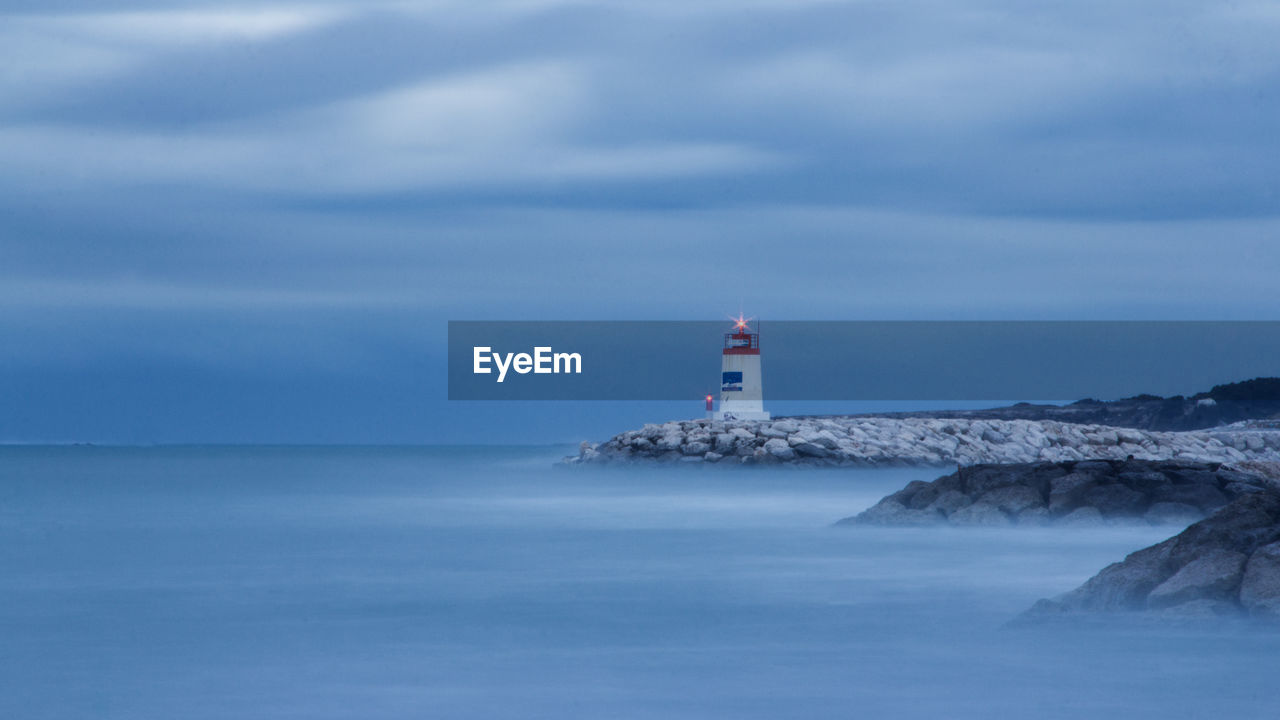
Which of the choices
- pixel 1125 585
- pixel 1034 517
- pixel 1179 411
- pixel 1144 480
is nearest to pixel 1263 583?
pixel 1125 585

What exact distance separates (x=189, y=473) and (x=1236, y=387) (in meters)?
33.9

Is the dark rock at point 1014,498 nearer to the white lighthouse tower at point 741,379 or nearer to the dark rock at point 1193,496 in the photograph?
the dark rock at point 1193,496

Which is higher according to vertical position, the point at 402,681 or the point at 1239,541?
the point at 1239,541

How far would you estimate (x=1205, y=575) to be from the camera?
7.19 m

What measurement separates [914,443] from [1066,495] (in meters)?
17.1

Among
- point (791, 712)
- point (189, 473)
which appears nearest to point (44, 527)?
point (791, 712)

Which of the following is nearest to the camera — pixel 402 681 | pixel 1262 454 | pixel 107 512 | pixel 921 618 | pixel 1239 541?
pixel 402 681

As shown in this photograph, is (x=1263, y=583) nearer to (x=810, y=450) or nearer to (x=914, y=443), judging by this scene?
(x=810, y=450)

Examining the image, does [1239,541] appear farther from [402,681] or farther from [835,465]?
[835,465]

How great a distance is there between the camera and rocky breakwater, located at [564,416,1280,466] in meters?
29.1

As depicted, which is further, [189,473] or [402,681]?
[189,473]

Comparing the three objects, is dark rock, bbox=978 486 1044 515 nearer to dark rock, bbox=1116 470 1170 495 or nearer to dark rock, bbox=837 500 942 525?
dark rock, bbox=837 500 942 525

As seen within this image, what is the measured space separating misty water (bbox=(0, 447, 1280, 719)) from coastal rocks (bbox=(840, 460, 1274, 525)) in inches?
13.5

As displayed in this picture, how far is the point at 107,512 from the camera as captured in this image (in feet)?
69.2
